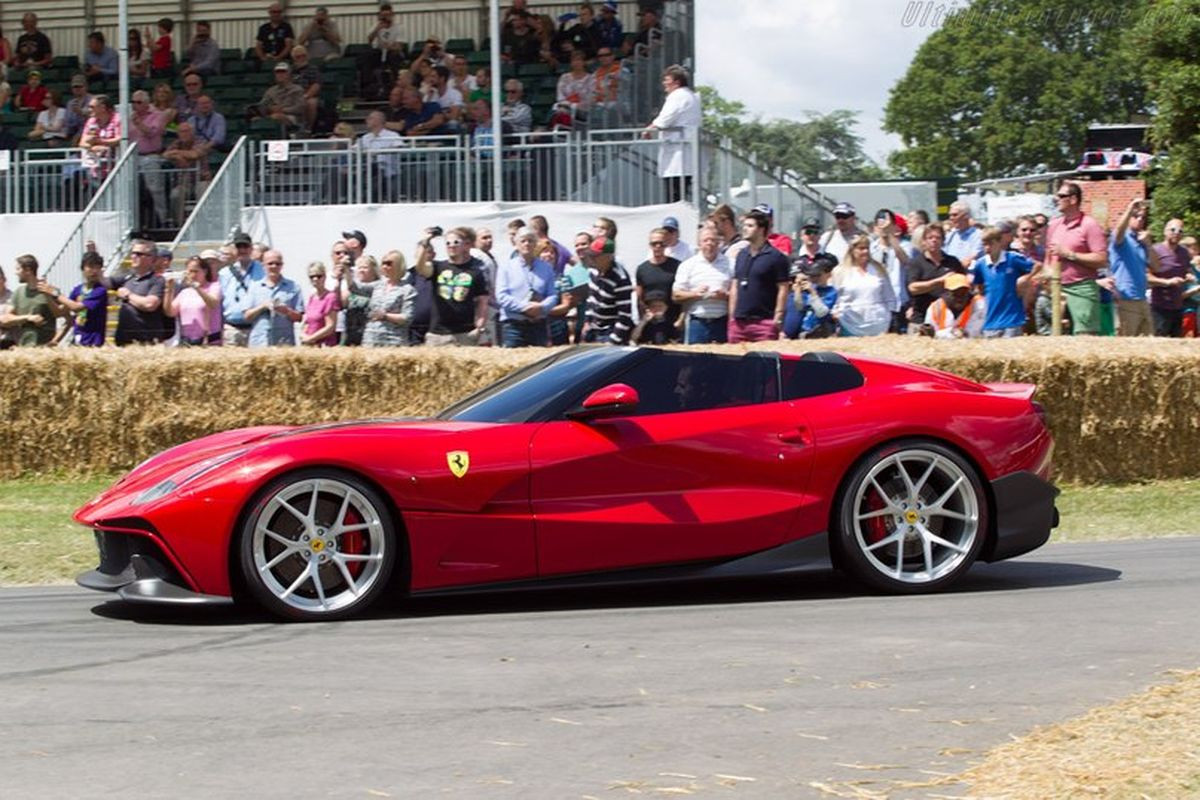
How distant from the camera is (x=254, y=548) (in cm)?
764

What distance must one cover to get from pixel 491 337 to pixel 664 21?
38.8 ft

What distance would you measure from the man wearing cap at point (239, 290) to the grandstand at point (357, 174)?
4911 mm

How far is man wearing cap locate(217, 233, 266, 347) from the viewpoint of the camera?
1614 cm

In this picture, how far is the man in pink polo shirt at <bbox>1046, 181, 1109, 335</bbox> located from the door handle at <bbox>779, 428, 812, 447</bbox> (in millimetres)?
6919

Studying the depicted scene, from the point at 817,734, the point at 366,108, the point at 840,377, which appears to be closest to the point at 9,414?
the point at 840,377

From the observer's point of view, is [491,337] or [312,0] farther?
[312,0]

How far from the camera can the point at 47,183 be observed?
74.9 feet

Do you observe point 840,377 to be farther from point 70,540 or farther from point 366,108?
point 366,108

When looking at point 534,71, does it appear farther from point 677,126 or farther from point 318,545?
point 318,545

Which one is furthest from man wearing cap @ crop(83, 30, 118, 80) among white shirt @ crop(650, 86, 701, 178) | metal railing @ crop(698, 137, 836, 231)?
metal railing @ crop(698, 137, 836, 231)

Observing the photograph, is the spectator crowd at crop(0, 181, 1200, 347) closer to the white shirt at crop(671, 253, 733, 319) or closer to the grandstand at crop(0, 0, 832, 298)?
the white shirt at crop(671, 253, 733, 319)

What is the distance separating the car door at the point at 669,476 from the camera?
789 cm

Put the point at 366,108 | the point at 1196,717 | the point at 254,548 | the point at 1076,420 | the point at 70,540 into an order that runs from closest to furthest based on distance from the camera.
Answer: the point at 1196,717
the point at 254,548
the point at 70,540
the point at 1076,420
the point at 366,108

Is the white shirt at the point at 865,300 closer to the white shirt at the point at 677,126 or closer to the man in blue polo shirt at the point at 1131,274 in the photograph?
the man in blue polo shirt at the point at 1131,274
